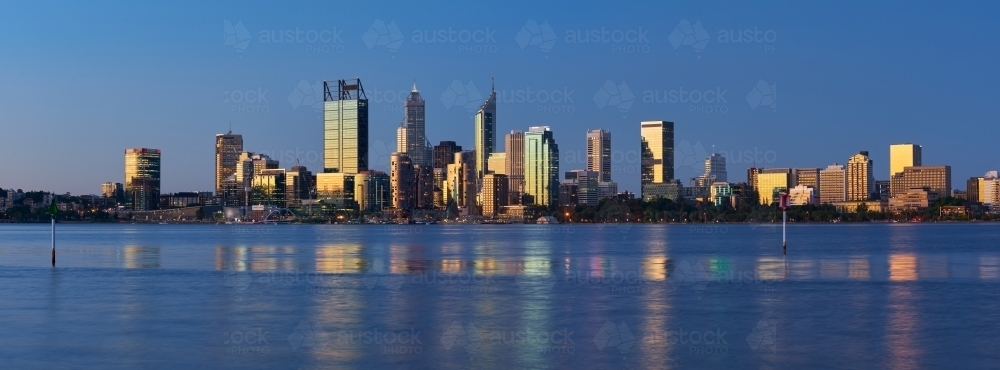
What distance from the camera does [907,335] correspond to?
71.6 feet

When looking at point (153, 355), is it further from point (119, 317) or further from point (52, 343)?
point (119, 317)

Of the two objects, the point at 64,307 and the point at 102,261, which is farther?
the point at 102,261

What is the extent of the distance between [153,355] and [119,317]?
718 cm

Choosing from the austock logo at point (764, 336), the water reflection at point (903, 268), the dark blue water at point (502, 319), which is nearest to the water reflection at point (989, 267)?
the dark blue water at point (502, 319)

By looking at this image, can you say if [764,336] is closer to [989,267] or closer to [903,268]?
[903,268]

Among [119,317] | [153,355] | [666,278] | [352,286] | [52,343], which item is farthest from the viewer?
[666,278]

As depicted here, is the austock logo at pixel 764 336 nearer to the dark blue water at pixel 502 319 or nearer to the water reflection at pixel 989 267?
the dark blue water at pixel 502 319

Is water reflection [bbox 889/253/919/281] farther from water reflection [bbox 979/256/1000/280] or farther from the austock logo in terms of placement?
the austock logo

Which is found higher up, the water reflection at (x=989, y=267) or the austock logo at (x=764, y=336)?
the water reflection at (x=989, y=267)

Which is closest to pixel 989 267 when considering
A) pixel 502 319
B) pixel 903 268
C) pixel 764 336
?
pixel 903 268

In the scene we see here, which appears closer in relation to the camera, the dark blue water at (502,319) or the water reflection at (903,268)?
the dark blue water at (502,319)

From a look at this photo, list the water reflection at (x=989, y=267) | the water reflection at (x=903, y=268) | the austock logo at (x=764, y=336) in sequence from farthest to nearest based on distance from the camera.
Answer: the water reflection at (x=989, y=267), the water reflection at (x=903, y=268), the austock logo at (x=764, y=336)

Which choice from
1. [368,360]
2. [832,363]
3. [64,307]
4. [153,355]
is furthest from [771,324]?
[64,307]

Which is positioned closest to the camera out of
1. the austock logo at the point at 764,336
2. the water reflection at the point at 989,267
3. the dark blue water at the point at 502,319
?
the dark blue water at the point at 502,319
